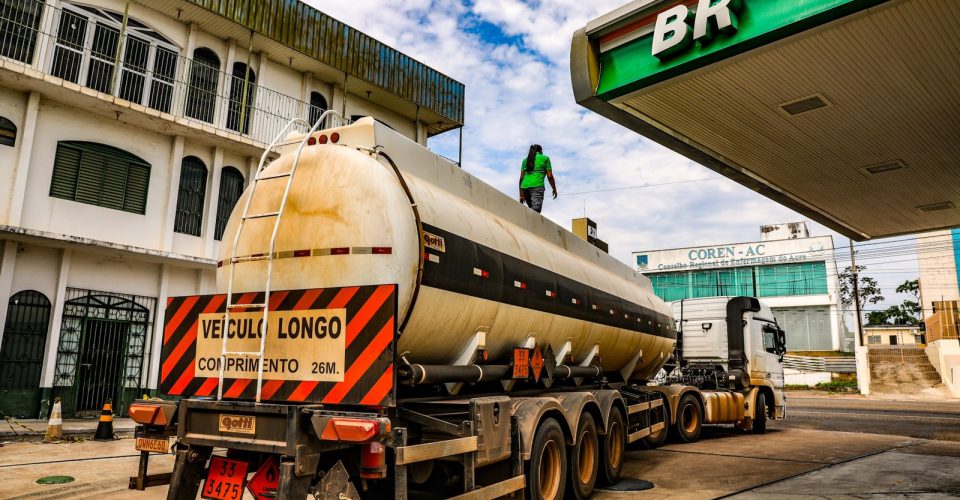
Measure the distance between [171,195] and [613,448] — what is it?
518 inches

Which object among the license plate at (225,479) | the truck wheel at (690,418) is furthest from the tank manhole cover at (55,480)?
the truck wheel at (690,418)

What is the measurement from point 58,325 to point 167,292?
256 centimetres

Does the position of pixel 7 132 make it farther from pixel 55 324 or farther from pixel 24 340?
pixel 24 340

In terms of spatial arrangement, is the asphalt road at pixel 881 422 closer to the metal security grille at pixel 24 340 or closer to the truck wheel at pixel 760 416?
the truck wheel at pixel 760 416

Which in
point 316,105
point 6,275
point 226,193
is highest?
point 316,105

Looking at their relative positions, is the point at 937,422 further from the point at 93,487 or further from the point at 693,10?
the point at 93,487

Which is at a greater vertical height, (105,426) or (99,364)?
(99,364)

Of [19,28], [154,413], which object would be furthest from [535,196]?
[19,28]

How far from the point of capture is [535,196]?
10922 mm

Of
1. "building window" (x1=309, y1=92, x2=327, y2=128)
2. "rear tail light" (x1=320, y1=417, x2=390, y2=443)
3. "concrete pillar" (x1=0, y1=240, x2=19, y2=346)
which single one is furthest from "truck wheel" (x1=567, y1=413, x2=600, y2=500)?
"building window" (x1=309, y1=92, x2=327, y2=128)

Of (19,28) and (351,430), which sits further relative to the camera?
(19,28)

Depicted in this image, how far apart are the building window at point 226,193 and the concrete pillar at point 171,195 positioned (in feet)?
3.98

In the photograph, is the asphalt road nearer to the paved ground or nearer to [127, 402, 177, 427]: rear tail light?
the paved ground

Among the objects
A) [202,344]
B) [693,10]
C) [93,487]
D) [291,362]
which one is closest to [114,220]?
[93,487]
